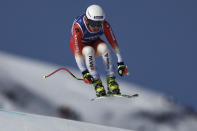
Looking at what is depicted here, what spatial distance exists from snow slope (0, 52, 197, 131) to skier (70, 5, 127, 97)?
0.67m

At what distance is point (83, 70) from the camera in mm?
3742

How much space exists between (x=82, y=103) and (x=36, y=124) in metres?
0.93

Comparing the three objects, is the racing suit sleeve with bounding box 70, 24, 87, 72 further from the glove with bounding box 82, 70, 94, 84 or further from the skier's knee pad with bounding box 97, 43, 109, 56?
the skier's knee pad with bounding box 97, 43, 109, 56

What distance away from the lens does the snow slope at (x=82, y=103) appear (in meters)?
4.62

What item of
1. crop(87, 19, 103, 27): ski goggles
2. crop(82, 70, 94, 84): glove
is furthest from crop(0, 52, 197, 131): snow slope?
crop(87, 19, 103, 27): ski goggles

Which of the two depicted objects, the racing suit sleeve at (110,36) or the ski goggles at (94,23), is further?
the racing suit sleeve at (110,36)

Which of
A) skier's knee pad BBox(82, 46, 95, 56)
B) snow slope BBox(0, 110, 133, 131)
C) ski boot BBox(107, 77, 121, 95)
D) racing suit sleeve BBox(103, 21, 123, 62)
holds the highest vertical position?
racing suit sleeve BBox(103, 21, 123, 62)

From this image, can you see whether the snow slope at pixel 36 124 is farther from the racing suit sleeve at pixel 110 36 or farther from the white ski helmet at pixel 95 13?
the white ski helmet at pixel 95 13

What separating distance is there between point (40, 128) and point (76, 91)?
1.07 m

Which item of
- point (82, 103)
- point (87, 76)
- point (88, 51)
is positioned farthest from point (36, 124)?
point (82, 103)

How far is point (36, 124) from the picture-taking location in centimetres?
391

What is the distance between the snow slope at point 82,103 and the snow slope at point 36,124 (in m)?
0.39

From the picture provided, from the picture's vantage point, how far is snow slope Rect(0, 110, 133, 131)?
3883 mm

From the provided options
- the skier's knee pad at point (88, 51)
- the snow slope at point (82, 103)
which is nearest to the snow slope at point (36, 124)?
the snow slope at point (82, 103)
